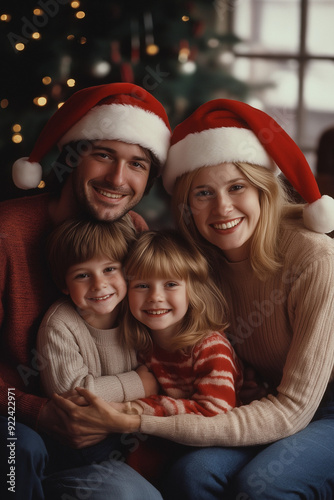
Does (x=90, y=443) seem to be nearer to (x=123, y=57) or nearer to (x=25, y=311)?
(x=25, y=311)

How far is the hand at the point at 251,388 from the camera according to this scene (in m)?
1.48

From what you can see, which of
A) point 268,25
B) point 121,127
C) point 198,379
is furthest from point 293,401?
point 268,25

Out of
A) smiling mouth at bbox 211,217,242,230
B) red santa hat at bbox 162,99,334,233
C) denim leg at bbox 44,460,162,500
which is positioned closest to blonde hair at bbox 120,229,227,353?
smiling mouth at bbox 211,217,242,230

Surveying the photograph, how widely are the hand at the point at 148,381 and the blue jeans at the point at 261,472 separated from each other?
0.64 feet

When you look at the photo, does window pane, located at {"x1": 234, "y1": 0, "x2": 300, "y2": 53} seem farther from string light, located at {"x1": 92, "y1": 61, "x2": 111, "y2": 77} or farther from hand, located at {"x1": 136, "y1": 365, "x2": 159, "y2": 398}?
hand, located at {"x1": 136, "y1": 365, "x2": 159, "y2": 398}

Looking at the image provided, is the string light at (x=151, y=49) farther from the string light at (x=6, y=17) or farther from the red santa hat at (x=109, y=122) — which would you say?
the red santa hat at (x=109, y=122)

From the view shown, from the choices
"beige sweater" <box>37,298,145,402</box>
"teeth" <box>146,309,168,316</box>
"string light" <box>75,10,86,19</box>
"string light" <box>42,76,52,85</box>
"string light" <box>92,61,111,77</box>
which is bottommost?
"beige sweater" <box>37,298,145,402</box>

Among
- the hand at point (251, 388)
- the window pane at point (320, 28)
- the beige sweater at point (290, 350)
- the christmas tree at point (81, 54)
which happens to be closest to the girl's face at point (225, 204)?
the beige sweater at point (290, 350)

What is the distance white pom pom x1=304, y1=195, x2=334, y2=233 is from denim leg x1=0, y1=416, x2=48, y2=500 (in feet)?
2.89

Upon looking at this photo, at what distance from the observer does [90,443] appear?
1347 millimetres

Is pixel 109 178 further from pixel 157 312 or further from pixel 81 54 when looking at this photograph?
pixel 81 54

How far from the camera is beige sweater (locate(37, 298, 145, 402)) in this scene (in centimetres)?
139

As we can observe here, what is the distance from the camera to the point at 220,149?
4.64 ft

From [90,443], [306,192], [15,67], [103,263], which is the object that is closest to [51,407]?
[90,443]
